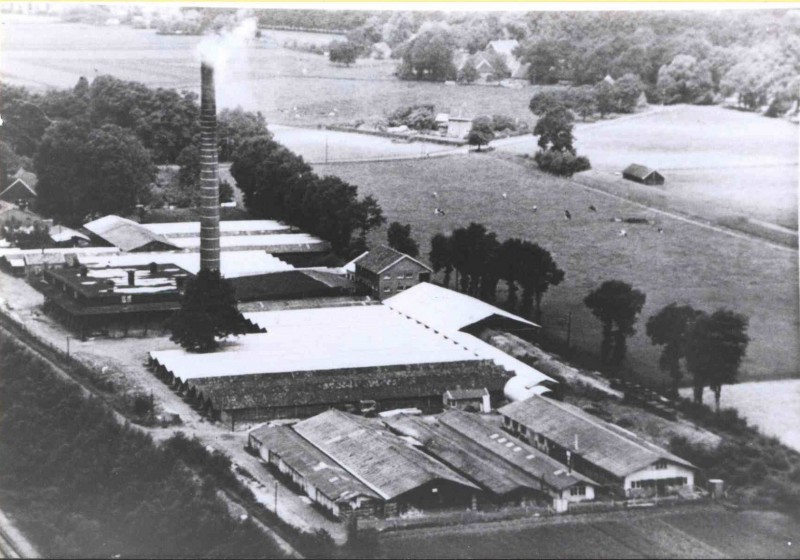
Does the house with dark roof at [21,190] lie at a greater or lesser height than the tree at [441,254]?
greater

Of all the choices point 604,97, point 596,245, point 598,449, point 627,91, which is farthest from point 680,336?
point 604,97

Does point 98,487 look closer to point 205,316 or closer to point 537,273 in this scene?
point 205,316

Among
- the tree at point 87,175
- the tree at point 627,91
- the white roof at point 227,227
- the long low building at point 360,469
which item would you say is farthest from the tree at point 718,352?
the tree at point 87,175

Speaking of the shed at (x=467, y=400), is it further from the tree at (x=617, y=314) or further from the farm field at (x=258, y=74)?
the farm field at (x=258, y=74)

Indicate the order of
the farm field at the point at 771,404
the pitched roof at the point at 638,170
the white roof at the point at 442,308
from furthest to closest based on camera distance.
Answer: the white roof at the point at 442,308
the pitched roof at the point at 638,170
the farm field at the point at 771,404

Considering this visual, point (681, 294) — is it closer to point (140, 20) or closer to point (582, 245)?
point (582, 245)
